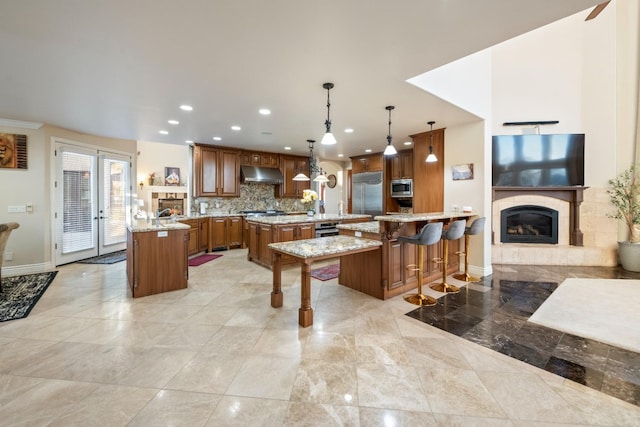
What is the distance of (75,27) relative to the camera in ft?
→ 6.45

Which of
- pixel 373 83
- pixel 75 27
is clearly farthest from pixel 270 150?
pixel 75 27

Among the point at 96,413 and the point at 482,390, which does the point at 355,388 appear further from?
the point at 96,413

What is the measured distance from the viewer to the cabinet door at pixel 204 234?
5812 mm

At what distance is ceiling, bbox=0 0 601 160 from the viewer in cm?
180

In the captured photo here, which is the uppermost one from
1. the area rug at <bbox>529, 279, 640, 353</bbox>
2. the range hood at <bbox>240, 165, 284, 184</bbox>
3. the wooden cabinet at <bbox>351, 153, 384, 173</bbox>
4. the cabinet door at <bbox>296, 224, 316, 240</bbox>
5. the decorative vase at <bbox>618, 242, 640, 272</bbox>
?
the wooden cabinet at <bbox>351, 153, 384, 173</bbox>

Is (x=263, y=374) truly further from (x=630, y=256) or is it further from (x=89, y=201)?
(x=630, y=256)

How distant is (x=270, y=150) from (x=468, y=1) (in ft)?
18.5

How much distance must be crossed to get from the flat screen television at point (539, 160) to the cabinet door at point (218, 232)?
5921 mm

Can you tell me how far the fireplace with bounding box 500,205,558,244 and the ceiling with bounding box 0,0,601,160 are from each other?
2.57m

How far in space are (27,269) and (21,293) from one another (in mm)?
1329

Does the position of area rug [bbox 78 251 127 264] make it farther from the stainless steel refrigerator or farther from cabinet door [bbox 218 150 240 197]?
the stainless steel refrigerator

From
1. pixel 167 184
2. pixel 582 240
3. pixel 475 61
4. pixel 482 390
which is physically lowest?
pixel 482 390

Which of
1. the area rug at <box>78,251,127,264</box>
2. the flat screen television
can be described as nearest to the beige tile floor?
the area rug at <box>78,251,127,264</box>

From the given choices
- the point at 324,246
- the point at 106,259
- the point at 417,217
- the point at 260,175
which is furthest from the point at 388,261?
the point at 106,259
